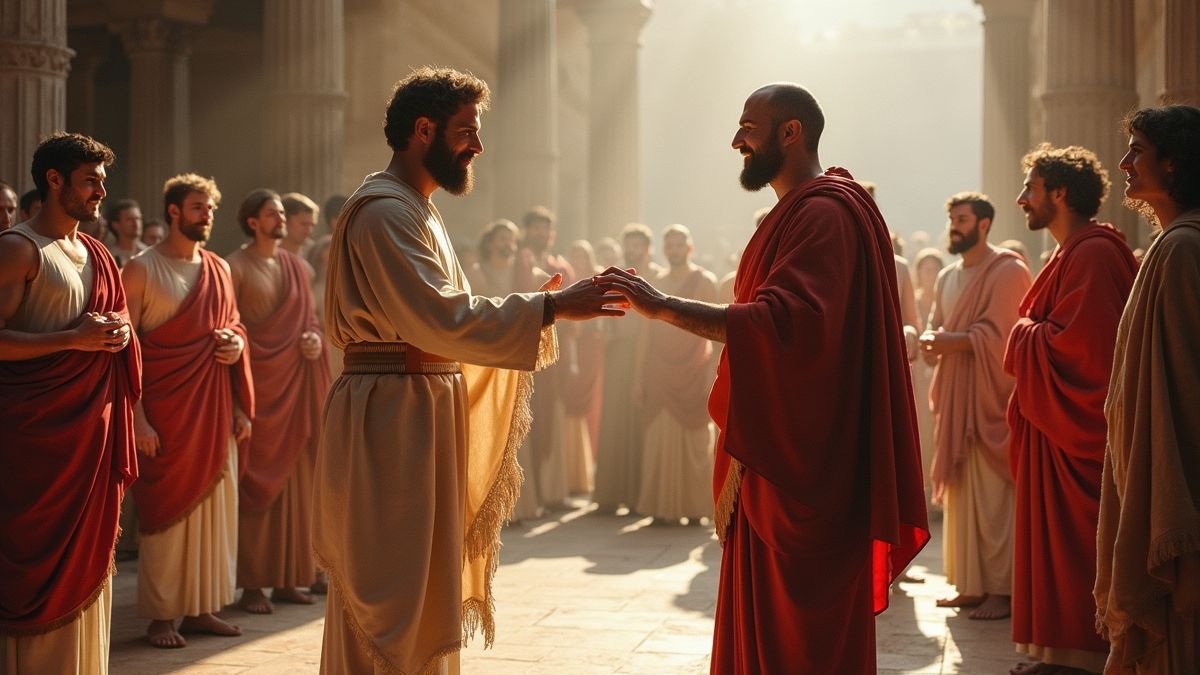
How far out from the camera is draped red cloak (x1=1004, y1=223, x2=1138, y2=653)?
5305 millimetres

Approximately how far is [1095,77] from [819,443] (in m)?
7.32

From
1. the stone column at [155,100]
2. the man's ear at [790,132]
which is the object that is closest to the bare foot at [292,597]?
the man's ear at [790,132]

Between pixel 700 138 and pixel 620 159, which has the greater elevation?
pixel 700 138

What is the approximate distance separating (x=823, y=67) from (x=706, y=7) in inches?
262

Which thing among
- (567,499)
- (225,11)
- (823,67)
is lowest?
(567,499)

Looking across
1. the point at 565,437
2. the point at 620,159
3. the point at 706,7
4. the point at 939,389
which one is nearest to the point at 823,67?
the point at 706,7

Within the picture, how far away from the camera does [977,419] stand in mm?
6961

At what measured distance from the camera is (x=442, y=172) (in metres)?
4.18

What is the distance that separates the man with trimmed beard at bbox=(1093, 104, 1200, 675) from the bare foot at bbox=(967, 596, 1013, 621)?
281 cm

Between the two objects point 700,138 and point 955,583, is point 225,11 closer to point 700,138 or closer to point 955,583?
point 955,583

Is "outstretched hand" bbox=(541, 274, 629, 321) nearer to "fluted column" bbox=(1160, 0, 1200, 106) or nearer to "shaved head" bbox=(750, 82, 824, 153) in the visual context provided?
"shaved head" bbox=(750, 82, 824, 153)

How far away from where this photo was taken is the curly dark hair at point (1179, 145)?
3.80 m

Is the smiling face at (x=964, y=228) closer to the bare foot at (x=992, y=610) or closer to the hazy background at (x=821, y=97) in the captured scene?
the bare foot at (x=992, y=610)

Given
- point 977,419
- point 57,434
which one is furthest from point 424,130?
point 977,419
